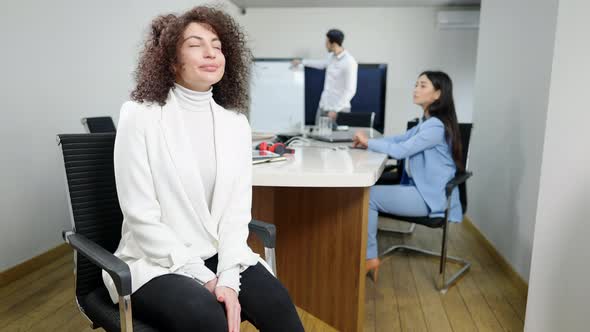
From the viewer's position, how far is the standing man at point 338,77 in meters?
4.83

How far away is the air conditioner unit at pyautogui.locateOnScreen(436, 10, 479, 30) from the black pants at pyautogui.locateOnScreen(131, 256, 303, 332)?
18.8ft

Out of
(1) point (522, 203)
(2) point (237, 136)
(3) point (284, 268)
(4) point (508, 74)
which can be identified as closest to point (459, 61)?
(4) point (508, 74)

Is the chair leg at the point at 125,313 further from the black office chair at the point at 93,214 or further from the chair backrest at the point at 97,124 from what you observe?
the chair backrest at the point at 97,124

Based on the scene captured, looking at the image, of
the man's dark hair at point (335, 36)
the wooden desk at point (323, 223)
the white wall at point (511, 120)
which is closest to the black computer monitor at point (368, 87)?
the man's dark hair at point (335, 36)

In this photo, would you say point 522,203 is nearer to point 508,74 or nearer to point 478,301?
point 478,301

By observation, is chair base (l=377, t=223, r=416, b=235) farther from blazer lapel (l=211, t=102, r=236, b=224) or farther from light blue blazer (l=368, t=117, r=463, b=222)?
blazer lapel (l=211, t=102, r=236, b=224)

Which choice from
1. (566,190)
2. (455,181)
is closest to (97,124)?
(455,181)

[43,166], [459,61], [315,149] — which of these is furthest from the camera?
[459,61]

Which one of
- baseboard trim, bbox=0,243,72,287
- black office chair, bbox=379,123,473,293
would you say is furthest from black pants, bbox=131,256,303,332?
baseboard trim, bbox=0,243,72,287

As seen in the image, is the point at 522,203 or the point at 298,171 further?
the point at 522,203

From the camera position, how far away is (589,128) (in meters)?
1.43

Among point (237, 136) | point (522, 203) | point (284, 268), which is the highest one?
point (237, 136)

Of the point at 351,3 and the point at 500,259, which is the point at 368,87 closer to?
the point at 351,3

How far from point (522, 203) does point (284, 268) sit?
144 cm
